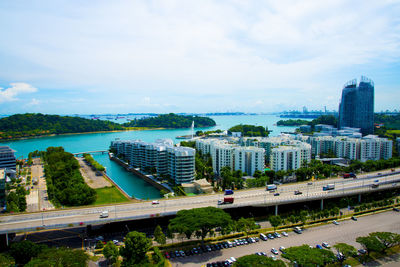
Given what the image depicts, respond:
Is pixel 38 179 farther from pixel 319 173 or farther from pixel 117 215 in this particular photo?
pixel 319 173

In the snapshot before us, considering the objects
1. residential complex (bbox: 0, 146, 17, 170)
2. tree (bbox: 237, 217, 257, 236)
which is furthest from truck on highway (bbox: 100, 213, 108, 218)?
residential complex (bbox: 0, 146, 17, 170)

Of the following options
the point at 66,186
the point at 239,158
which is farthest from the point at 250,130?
the point at 66,186

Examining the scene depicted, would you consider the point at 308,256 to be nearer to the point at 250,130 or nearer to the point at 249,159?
the point at 249,159

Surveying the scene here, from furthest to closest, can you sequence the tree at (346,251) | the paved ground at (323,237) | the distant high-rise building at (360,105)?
the distant high-rise building at (360,105) → the paved ground at (323,237) → the tree at (346,251)

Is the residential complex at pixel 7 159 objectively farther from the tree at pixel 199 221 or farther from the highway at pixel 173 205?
the tree at pixel 199 221

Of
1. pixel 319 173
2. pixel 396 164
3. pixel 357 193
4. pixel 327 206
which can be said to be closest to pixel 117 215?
pixel 327 206

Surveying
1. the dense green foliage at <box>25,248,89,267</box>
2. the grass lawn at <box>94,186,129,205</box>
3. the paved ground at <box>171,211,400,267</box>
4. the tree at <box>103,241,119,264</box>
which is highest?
the dense green foliage at <box>25,248,89,267</box>

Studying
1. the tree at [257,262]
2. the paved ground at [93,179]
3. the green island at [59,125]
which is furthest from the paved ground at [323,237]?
the green island at [59,125]

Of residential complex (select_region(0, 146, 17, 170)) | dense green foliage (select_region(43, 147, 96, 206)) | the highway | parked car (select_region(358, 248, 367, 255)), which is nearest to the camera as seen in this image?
parked car (select_region(358, 248, 367, 255))

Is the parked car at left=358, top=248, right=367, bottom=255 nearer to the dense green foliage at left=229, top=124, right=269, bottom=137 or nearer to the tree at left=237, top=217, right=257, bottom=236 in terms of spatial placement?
the tree at left=237, top=217, right=257, bottom=236
